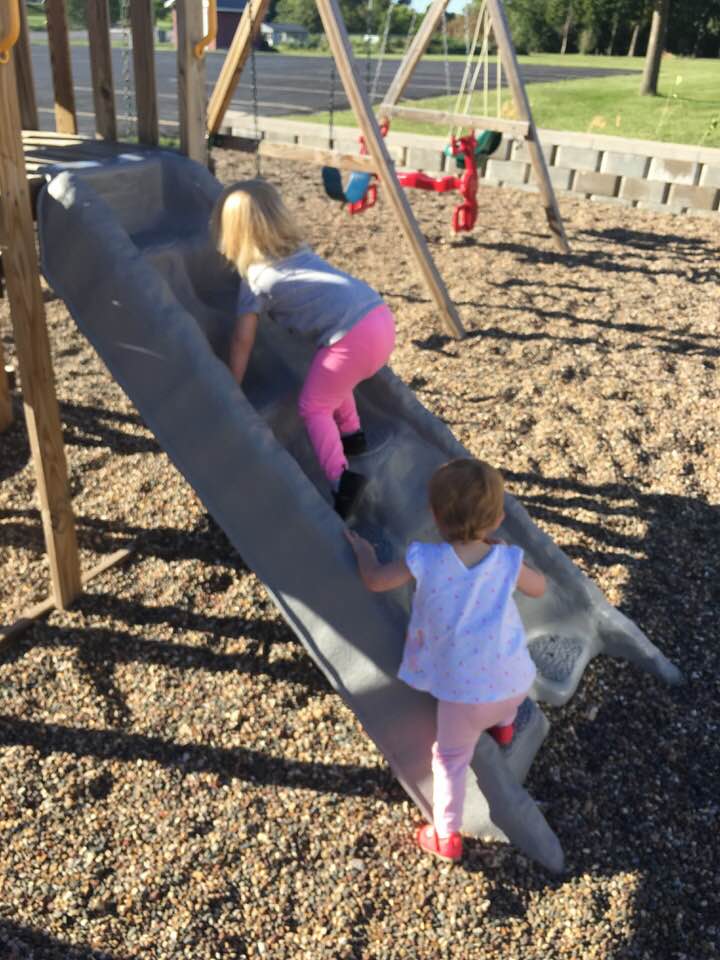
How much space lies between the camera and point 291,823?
276 cm

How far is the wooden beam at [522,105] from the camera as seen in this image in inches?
284

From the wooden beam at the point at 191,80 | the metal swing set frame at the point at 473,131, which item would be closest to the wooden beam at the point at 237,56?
the metal swing set frame at the point at 473,131

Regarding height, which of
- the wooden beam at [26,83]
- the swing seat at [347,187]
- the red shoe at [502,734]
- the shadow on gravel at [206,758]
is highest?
the wooden beam at [26,83]

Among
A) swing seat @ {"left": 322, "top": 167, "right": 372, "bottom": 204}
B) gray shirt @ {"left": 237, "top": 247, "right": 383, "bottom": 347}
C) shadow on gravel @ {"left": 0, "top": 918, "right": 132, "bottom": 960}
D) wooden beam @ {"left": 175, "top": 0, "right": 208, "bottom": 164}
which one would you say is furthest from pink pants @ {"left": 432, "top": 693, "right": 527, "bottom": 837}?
swing seat @ {"left": 322, "top": 167, "right": 372, "bottom": 204}

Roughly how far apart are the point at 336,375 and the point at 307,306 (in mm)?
257

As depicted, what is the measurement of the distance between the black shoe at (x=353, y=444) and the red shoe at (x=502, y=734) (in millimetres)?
1167

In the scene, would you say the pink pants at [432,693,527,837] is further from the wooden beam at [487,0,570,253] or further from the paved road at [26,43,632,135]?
the paved road at [26,43,632,135]

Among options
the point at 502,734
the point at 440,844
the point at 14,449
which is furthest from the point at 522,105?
the point at 440,844

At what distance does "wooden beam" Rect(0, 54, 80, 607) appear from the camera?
2.71 m

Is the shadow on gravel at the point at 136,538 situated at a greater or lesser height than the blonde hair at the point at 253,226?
lesser

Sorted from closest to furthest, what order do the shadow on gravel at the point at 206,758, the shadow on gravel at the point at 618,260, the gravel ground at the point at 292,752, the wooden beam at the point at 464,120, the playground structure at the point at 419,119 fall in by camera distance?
the gravel ground at the point at 292,752 → the shadow on gravel at the point at 206,758 → the playground structure at the point at 419,119 → the wooden beam at the point at 464,120 → the shadow on gravel at the point at 618,260

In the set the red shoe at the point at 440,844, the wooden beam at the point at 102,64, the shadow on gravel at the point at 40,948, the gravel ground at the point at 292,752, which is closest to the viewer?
the shadow on gravel at the point at 40,948

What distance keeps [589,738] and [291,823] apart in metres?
1.05

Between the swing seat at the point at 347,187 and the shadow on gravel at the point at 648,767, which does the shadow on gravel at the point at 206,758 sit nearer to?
the shadow on gravel at the point at 648,767
